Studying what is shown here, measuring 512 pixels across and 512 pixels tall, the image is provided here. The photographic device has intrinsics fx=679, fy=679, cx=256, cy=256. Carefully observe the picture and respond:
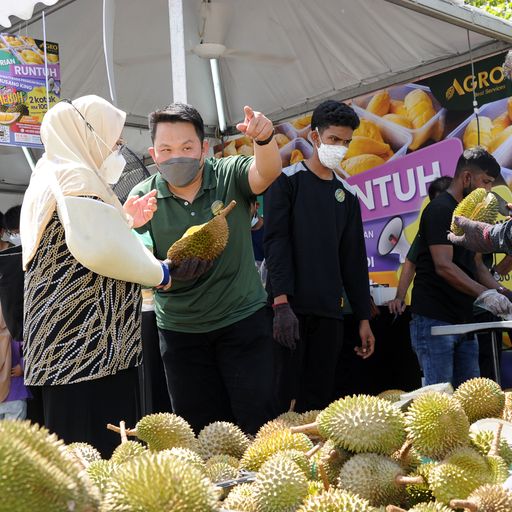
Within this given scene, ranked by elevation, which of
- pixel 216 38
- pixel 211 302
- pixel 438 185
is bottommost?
pixel 211 302

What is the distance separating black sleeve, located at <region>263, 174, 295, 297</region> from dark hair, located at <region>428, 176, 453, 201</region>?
8.25 feet

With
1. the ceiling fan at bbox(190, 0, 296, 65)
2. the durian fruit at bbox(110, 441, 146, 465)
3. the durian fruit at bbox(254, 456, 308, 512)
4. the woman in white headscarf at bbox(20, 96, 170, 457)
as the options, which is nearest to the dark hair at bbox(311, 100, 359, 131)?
the woman in white headscarf at bbox(20, 96, 170, 457)

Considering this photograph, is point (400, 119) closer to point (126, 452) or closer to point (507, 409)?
point (507, 409)

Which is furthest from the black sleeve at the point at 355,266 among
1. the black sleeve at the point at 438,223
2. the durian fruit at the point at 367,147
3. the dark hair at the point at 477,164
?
the durian fruit at the point at 367,147

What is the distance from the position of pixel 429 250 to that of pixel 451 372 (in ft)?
2.40

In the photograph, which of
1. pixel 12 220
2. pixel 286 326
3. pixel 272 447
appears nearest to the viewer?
pixel 272 447

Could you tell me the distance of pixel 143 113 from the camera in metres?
7.81

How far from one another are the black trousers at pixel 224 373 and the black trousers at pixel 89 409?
0.42 meters

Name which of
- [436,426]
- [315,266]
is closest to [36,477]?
[436,426]

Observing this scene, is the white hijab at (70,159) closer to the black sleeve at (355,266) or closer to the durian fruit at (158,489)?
the durian fruit at (158,489)

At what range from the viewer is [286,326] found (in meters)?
A: 3.08

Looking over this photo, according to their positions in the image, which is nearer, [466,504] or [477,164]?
[466,504]

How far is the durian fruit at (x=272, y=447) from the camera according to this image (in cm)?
135

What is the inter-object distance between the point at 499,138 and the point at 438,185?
59cm
